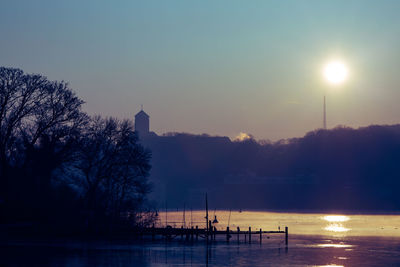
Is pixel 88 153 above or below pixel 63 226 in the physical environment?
above

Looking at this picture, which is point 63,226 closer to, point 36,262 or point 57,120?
point 57,120

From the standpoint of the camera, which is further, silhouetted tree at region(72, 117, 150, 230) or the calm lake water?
silhouetted tree at region(72, 117, 150, 230)

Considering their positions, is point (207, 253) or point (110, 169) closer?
point (207, 253)

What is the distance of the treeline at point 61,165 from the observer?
6706 cm

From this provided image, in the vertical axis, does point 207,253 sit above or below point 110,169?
below

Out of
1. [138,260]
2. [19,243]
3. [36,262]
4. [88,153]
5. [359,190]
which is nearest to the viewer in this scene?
[36,262]

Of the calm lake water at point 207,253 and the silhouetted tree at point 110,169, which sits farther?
the silhouetted tree at point 110,169

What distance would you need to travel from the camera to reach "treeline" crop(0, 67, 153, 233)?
67.1m

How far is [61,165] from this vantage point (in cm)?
7100

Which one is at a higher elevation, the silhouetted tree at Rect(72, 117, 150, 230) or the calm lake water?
the silhouetted tree at Rect(72, 117, 150, 230)

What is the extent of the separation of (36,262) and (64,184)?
2060 cm

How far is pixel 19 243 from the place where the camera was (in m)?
64.6

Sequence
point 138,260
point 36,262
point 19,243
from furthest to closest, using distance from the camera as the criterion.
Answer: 1. point 19,243
2. point 138,260
3. point 36,262

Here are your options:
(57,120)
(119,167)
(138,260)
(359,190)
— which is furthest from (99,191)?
(359,190)
